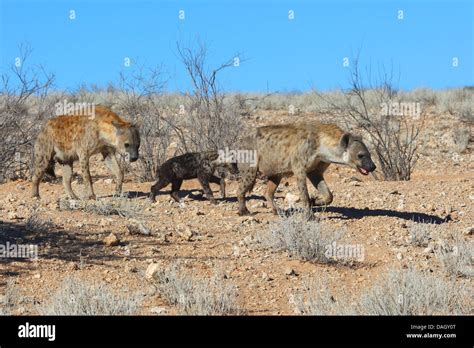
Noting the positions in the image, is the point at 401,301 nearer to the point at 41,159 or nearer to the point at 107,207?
the point at 107,207

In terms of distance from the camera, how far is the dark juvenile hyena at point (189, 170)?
46.6 feet

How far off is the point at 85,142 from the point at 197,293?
23.8 feet

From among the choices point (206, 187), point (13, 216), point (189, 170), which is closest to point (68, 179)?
point (189, 170)

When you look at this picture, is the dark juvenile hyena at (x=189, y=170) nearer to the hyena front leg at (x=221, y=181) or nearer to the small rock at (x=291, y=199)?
the hyena front leg at (x=221, y=181)

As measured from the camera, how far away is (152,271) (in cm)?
836

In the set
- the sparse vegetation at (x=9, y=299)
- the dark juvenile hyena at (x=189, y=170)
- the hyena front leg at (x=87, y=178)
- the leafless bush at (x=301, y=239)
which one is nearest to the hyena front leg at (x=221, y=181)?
the dark juvenile hyena at (x=189, y=170)

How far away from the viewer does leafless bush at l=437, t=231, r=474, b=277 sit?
29.4 ft

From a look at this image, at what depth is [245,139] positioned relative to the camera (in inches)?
500

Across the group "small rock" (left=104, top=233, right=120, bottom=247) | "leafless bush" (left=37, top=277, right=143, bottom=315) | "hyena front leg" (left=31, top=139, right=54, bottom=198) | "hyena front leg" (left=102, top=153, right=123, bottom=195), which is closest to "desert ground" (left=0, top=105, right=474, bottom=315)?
"small rock" (left=104, top=233, right=120, bottom=247)

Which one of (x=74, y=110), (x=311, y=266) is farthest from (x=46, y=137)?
(x=311, y=266)
